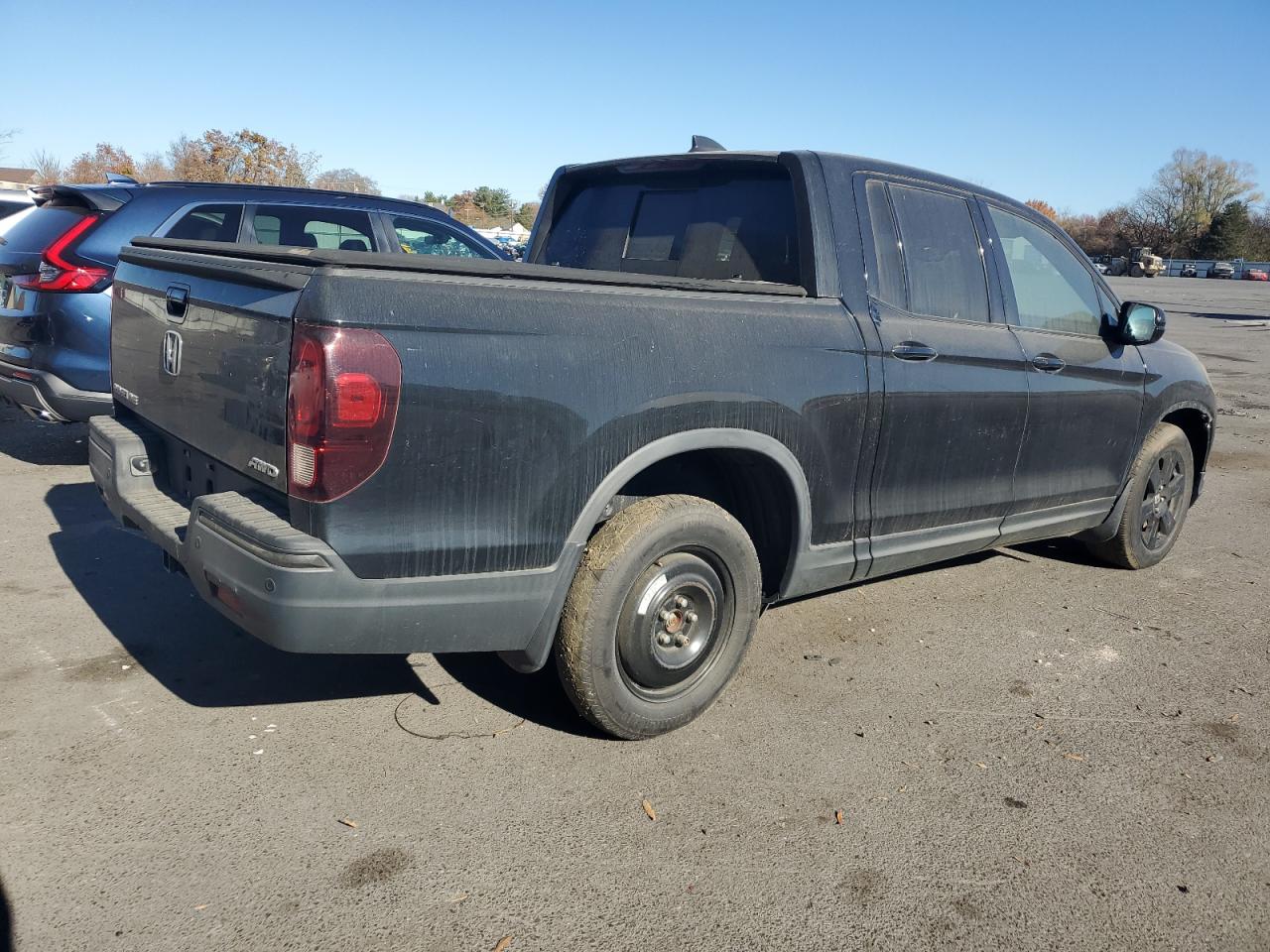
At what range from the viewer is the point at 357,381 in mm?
2594

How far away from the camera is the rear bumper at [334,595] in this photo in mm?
2672

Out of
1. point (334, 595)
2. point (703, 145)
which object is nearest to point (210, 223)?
point (703, 145)

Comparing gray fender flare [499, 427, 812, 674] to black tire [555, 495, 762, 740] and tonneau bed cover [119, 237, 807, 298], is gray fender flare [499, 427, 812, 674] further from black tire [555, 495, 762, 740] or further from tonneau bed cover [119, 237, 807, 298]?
tonneau bed cover [119, 237, 807, 298]

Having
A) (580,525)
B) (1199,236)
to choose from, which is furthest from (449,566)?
(1199,236)

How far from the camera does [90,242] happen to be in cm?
636

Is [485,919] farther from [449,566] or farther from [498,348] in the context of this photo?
[498,348]

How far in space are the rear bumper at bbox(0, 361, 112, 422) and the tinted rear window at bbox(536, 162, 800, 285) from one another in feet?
10.5

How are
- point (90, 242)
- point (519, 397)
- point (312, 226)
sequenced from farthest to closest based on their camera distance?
1. point (312, 226)
2. point (90, 242)
3. point (519, 397)

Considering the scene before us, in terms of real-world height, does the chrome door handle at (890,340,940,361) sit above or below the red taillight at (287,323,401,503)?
above

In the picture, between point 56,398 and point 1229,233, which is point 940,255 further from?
point 1229,233

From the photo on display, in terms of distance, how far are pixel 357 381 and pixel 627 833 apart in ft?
4.86

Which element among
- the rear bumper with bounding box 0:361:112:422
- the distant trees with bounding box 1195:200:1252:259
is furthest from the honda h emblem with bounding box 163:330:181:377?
the distant trees with bounding box 1195:200:1252:259

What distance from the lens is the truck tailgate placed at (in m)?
2.78

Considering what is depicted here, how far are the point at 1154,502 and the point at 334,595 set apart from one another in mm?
4641
